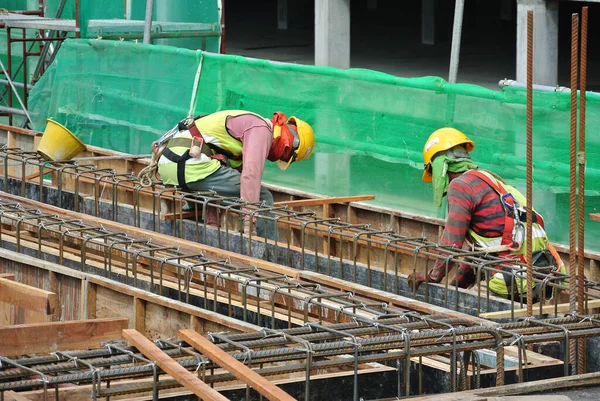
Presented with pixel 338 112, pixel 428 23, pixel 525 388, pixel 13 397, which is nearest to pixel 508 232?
pixel 525 388

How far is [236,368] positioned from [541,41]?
12301 mm

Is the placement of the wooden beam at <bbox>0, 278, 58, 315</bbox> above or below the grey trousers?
below

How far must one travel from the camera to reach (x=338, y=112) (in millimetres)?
12562

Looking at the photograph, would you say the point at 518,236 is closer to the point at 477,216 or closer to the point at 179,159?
the point at 477,216

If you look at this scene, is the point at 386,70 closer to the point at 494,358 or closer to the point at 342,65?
the point at 342,65

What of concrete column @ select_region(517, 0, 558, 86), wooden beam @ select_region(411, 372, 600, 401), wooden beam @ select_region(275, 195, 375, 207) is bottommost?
wooden beam @ select_region(411, 372, 600, 401)

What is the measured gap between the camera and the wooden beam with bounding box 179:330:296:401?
5344 mm

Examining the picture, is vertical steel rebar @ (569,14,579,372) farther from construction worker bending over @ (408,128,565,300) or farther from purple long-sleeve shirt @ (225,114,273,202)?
purple long-sleeve shirt @ (225,114,273,202)

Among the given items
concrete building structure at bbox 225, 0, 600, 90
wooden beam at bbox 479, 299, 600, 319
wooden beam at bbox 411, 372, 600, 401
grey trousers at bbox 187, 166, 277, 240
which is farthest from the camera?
concrete building structure at bbox 225, 0, 600, 90

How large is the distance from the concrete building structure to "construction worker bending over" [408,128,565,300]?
561 cm

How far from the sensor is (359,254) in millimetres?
10633

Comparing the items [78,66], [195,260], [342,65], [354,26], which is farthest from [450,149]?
[354,26]

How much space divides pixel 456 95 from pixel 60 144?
182 inches

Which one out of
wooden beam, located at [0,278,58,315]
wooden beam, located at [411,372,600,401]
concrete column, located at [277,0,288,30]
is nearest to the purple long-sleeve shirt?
wooden beam, located at [0,278,58,315]
